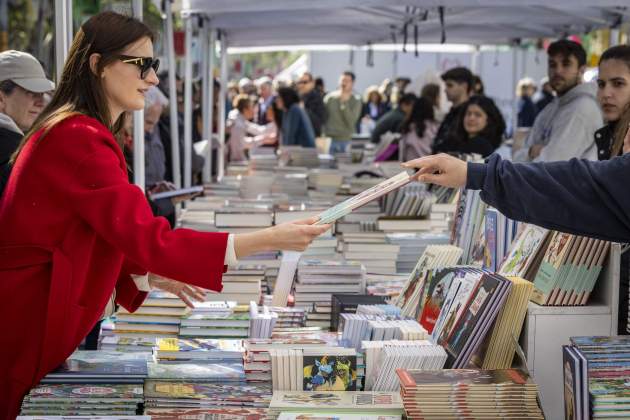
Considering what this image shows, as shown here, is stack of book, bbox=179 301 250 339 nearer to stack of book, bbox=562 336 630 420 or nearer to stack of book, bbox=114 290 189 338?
stack of book, bbox=114 290 189 338

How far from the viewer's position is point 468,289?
327 cm

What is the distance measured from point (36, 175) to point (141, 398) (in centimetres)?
72

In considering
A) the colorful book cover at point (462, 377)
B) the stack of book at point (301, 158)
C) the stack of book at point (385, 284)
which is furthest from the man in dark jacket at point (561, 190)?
the stack of book at point (301, 158)

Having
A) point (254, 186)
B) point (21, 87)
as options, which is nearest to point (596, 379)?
point (21, 87)

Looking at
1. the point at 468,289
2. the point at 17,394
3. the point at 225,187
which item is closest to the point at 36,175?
the point at 17,394

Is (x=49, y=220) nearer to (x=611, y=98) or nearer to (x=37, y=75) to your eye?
(x=37, y=75)

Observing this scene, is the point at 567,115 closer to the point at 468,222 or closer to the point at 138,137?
the point at 468,222

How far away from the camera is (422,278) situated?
4086 mm

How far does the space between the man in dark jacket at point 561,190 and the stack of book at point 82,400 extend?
111cm

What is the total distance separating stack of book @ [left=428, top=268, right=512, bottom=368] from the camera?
10.0 ft

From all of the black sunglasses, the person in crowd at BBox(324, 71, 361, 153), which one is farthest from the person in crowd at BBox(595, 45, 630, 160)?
the person in crowd at BBox(324, 71, 361, 153)

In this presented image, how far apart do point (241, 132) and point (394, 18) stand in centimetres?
469

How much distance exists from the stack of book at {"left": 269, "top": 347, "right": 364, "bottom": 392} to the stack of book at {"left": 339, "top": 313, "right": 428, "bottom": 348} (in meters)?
0.37

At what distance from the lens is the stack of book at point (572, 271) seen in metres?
3.06
